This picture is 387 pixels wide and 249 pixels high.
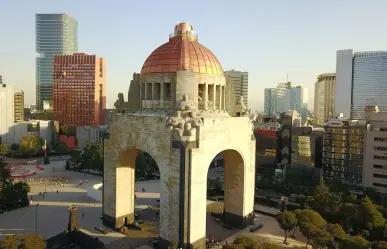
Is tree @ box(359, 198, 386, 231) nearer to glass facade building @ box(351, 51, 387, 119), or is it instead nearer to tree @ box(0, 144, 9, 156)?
tree @ box(0, 144, 9, 156)

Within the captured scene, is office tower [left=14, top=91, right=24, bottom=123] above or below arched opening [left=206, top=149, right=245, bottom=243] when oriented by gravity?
above

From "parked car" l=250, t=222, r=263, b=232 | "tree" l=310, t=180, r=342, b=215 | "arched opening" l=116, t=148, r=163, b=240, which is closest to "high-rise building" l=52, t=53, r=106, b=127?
"arched opening" l=116, t=148, r=163, b=240

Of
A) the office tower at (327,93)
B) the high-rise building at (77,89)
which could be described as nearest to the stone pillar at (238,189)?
the high-rise building at (77,89)

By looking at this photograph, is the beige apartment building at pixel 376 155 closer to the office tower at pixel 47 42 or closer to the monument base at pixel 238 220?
the monument base at pixel 238 220

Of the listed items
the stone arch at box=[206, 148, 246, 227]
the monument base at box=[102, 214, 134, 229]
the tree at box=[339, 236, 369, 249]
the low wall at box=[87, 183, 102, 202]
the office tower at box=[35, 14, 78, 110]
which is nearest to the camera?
the tree at box=[339, 236, 369, 249]

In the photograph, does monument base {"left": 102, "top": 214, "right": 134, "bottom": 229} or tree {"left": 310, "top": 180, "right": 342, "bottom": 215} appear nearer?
monument base {"left": 102, "top": 214, "right": 134, "bottom": 229}

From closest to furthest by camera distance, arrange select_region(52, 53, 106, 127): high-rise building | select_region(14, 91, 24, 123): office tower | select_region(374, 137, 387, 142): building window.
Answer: select_region(374, 137, 387, 142): building window → select_region(14, 91, 24, 123): office tower → select_region(52, 53, 106, 127): high-rise building

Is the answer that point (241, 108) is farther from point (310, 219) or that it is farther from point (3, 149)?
point (3, 149)
